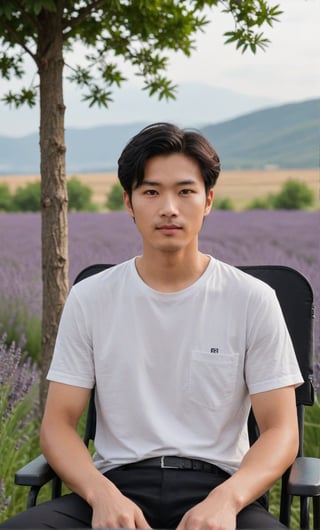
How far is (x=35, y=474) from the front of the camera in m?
Result: 2.04

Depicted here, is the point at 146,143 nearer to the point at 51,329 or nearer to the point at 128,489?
the point at 128,489

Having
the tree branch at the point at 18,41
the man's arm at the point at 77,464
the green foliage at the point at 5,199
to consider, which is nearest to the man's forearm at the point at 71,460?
the man's arm at the point at 77,464

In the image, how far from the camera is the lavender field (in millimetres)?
5242

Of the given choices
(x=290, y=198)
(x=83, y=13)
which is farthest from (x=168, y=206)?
(x=290, y=198)

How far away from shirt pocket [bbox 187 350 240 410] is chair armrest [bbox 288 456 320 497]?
232 mm

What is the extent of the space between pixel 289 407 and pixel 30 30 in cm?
223

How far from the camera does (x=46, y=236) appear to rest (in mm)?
3516

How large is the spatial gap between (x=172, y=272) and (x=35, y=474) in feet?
1.87

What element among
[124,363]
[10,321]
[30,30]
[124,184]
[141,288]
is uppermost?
[30,30]

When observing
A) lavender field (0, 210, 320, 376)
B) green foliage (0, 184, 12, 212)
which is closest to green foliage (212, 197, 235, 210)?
green foliage (0, 184, 12, 212)

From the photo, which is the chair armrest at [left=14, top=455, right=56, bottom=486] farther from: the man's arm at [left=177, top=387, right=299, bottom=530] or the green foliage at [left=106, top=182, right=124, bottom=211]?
the green foliage at [left=106, top=182, right=124, bottom=211]

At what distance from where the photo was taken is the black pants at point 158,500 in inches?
77.2

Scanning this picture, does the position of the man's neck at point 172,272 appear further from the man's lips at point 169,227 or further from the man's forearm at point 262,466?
the man's forearm at point 262,466

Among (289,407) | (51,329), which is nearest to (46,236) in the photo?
(51,329)
